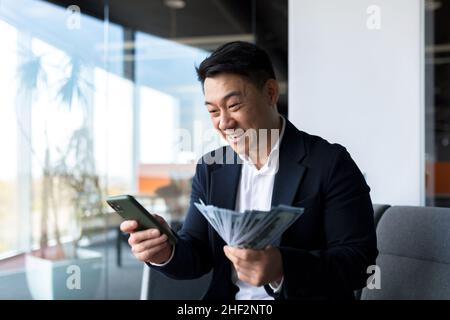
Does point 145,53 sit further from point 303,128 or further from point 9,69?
point 303,128

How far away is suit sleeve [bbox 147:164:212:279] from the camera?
1.15m

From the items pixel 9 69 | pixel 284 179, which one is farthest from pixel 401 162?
pixel 9 69

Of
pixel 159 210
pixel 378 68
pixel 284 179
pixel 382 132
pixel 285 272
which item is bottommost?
pixel 159 210

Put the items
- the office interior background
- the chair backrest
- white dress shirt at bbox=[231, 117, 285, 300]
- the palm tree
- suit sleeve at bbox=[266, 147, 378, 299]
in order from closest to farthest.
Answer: suit sleeve at bbox=[266, 147, 378, 299], white dress shirt at bbox=[231, 117, 285, 300], the chair backrest, the office interior background, the palm tree

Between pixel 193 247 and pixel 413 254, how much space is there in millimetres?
641

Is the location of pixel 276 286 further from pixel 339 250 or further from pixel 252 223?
pixel 252 223

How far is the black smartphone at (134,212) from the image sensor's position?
97cm

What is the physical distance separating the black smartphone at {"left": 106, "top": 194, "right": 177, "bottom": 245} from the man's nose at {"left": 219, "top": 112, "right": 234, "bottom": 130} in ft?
0.85

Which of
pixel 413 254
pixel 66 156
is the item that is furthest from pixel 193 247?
pixel 66 156

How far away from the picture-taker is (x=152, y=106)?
14.9 feet

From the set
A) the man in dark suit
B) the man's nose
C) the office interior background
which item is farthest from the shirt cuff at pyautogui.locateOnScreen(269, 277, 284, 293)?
the office interior background

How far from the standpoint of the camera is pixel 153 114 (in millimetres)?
4488

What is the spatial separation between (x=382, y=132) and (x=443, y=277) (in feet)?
2.33

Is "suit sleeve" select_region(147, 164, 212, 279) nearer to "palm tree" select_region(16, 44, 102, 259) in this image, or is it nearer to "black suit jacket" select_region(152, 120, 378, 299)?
"black suit jacket" select_region(152, 120, 378, 299)
